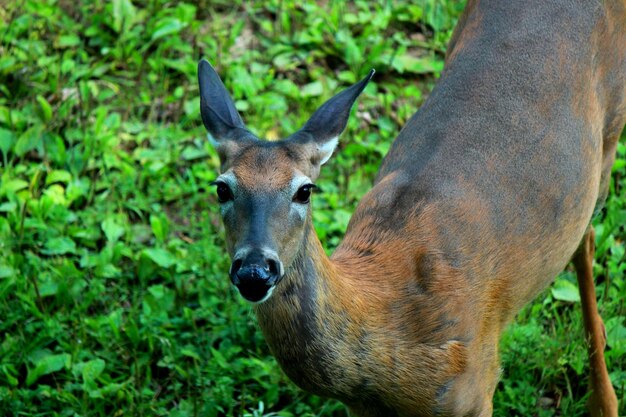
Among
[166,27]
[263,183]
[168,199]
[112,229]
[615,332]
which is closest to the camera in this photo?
[263,183]

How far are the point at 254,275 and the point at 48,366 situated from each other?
1.99 m

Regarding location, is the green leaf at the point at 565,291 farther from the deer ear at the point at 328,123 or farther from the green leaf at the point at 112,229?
the green leaf at the point at 112,229

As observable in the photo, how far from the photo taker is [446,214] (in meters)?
4.39

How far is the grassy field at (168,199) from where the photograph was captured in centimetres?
523

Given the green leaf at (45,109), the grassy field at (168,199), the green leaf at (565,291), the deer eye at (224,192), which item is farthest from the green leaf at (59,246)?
the green leaf at (565,291)

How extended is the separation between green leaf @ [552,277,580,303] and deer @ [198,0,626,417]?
42cm

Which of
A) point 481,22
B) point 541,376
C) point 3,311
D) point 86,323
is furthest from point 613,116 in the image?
point 3,311

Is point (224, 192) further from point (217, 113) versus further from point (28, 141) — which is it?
point (28, 141)

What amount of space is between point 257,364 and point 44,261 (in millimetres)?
1396

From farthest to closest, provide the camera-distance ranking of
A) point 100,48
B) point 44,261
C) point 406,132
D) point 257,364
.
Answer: point 100,48
point 44,261
point 257,364
point 406,132

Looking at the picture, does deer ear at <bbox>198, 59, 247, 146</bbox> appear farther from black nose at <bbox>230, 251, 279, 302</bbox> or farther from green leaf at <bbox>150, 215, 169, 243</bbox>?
green leaf at <bbox>150, 215, 169, 243</bbox>

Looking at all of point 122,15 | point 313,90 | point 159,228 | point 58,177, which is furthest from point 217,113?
point 122,15

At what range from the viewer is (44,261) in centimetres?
576

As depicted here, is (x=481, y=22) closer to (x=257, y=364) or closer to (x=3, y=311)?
(x=257, y=364)
